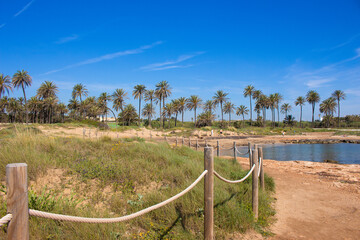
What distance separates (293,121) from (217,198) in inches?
3372

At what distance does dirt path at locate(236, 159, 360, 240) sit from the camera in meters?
4.42

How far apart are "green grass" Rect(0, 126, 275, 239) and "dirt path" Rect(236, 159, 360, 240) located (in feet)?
1.32

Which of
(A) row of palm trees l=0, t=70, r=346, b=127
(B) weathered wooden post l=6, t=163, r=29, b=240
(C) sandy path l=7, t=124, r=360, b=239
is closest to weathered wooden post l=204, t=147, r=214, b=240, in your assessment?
(C) sandy path l=7, t=124, r=360, b=239

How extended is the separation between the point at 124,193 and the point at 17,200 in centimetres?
341

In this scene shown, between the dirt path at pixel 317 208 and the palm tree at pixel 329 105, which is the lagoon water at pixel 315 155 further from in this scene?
the palm tree at pixel 329 105

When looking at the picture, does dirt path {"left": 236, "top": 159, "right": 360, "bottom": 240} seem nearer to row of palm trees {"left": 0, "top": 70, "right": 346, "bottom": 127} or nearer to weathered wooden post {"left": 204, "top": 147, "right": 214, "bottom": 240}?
weathered wooden post {"left": 204, "top": 147, "right": 214, "bottom": 240}

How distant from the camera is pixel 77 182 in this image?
5.02m

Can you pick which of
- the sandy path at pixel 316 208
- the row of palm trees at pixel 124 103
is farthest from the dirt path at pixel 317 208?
the row of palm trees at pixel 124 103

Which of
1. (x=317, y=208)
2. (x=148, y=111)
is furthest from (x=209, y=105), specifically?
(x=317, y=208)

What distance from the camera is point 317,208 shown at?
574 centimetres

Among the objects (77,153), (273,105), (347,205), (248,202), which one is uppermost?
(273,105)

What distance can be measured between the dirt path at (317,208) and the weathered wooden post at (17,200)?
12.2ft

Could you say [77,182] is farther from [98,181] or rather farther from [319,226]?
[319,226]

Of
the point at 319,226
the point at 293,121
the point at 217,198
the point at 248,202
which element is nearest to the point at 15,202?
the point at 217,198
